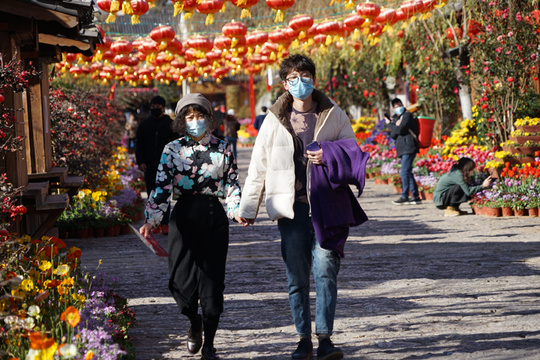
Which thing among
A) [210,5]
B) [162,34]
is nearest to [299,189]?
[210,5]

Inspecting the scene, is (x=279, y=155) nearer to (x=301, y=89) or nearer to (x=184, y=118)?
(x=301, y=89)

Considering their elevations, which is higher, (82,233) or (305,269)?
(305,269)

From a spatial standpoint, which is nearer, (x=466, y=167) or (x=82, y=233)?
(x=82, y=233)

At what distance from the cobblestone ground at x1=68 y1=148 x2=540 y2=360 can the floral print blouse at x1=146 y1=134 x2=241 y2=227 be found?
1047 millimetres

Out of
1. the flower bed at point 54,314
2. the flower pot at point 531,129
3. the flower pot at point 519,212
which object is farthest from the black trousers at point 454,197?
the flower bed at point 54,314

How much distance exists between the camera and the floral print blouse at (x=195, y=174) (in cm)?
528

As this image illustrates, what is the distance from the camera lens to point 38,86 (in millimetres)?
8930

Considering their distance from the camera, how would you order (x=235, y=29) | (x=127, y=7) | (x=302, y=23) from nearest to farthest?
(x=127, y=7) → (x=302, y=23) → (x=235, y=29)

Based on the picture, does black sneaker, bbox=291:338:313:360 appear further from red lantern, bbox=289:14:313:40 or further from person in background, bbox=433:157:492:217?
red lantern, bbox=289:14:313:40

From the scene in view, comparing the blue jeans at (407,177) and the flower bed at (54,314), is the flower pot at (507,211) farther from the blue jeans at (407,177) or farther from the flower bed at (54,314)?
the flower bed at (54,314)

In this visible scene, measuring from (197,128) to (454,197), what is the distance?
27.0ft

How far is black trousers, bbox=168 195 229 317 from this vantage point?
5215 millimetres

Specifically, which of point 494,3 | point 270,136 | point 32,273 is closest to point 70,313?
point 32,273

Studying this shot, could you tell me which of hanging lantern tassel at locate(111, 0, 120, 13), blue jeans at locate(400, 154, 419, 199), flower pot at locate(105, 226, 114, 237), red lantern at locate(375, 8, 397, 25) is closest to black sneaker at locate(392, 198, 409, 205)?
blue jeans at locate(400, 154, 419, 199)
